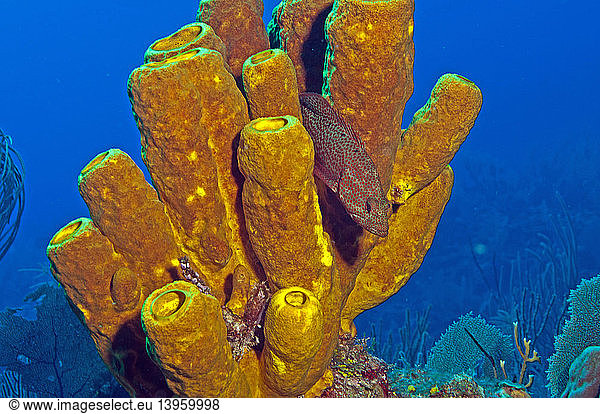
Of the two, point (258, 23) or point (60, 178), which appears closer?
point (258, 23)

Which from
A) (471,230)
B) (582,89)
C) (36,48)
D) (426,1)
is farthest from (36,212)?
(426,1)

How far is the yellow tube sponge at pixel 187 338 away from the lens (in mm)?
1294

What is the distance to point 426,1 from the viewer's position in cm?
9331

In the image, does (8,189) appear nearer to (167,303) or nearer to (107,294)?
(107,294)

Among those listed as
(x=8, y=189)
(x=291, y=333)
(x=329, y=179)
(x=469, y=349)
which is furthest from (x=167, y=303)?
(x=8, y=189)

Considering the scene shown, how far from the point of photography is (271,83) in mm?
1782

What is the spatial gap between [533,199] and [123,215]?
71.1ft

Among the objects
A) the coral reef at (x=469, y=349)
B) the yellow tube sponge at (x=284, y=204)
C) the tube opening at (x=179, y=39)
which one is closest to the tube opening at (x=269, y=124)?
the yellow tube sponge at (x=284, y=204)

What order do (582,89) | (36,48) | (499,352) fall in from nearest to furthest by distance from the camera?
(499,352) < (582,89) < (36,48)

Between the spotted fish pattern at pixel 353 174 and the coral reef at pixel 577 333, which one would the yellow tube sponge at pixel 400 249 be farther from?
the coral reef at pixel 577 333

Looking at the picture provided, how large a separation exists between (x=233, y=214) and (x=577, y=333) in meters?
2.87

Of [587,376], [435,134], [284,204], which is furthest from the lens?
[587,376]

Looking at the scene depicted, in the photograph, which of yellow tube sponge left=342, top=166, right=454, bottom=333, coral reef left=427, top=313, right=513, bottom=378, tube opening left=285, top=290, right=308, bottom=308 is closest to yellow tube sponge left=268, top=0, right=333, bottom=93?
yellow tube sponge left=342, top=166, right=454, bottom=333

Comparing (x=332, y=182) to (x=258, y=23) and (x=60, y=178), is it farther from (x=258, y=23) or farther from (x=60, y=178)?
(x=60, y=178)
